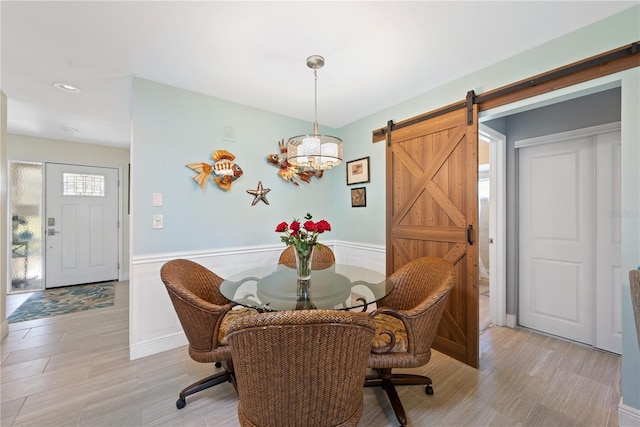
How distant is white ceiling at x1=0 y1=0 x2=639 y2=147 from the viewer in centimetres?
164

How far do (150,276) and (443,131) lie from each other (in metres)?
3.05

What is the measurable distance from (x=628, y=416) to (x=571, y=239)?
5.12 ft

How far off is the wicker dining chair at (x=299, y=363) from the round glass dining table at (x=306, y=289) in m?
0.50

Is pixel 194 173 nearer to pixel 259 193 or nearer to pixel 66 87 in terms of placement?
pixel 259 193

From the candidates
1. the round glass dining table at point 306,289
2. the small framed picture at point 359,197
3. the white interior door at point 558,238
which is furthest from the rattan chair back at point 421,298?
the white interior door at point 558,238

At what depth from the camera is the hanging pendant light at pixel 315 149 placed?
2115 millimetres

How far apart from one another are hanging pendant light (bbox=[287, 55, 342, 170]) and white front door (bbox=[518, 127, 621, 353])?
88.9 inches

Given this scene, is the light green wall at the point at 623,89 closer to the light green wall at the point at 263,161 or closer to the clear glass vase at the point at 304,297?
the light green wall at the point at 263,161

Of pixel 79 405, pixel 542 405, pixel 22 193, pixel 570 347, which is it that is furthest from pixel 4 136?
pixel 570 347

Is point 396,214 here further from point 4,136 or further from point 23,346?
point 4,136

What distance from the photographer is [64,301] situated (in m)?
3.77

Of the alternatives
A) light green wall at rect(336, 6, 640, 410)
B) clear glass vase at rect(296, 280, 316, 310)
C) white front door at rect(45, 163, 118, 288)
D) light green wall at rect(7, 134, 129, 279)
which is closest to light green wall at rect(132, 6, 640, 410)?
light green wall at rect(336, 6, 640, 410)

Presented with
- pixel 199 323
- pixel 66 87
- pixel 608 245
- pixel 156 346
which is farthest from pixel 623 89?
pixel 66 87

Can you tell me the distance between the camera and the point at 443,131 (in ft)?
7.99
